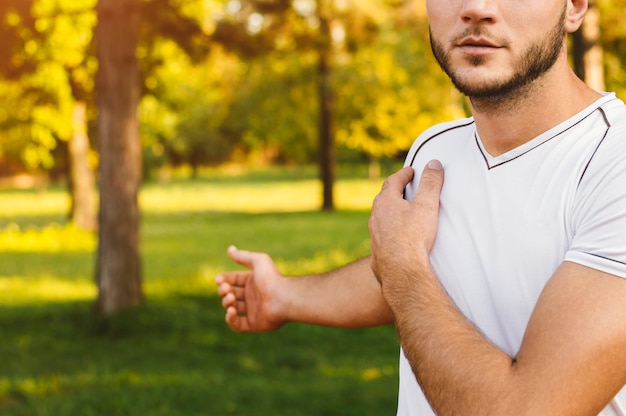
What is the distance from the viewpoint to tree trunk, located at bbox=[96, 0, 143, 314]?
9320 mm

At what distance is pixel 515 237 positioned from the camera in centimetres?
139

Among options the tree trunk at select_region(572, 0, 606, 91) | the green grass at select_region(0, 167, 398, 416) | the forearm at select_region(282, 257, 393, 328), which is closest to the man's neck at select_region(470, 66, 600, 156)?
the forearm at select_region(282, 257, 393, 328)

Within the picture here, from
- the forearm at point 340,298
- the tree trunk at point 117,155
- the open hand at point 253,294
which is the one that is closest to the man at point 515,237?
the forearm at point 340,298

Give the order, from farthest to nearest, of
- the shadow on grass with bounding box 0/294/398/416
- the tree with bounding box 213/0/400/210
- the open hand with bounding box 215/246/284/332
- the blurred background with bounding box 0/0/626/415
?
the tree with bounding box 213/0/400/210 < the blurred background with bounding box 0/0/626/415 < the shadow on grass with bounding box 0/294/398/416 < the open hand with bounding box 215/246/284/332

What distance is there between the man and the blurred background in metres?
2.45

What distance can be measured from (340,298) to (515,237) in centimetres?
69

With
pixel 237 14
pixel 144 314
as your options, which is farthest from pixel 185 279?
pixel 237 14

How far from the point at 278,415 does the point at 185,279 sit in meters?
7.37

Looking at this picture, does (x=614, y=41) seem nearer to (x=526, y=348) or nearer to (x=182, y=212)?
(x=526, y=348)

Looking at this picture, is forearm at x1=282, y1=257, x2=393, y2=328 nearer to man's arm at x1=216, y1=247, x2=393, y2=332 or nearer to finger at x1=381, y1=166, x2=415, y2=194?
man's arm at x1=216, y1=247, x2=393, y2=332

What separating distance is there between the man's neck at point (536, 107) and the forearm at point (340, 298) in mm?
578

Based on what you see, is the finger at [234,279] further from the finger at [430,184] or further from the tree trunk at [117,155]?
the tree trunk at [117,155]

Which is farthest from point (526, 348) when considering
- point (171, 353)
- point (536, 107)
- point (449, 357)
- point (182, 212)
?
point (182, 212)

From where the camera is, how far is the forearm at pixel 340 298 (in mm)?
1947
